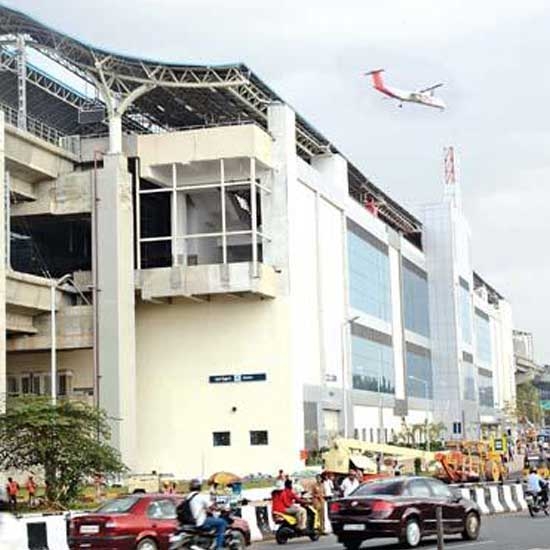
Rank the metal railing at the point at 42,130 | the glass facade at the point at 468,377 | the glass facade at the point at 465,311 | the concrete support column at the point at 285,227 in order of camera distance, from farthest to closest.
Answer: the glass facade at the point at 468,377 → the glass facade at the point at 465,311 → the concrete support column at the point at 285,227 → the metal railing at the point at 42,130

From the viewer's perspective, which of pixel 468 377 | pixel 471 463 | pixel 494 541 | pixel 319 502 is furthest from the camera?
pixel 468 377

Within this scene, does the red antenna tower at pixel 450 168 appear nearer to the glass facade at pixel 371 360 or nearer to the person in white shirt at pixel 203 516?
the glass facade at pixel 371 360

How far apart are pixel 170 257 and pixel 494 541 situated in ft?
141

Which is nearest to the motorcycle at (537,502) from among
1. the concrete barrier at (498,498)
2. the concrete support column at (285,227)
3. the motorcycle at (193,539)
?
the concrete barrier at (498,498)

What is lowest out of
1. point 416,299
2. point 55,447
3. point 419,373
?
point 55,447

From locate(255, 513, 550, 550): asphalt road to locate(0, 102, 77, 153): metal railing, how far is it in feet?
124

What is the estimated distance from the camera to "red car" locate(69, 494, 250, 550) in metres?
22.4

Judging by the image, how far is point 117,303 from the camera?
59750mm

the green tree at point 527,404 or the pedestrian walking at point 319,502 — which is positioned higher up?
the green tree at point 527,404

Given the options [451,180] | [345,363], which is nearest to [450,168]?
[451,180]

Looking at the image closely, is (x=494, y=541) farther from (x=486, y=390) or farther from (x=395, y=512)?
(x=486, y=390)

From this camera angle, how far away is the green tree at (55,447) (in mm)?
38656

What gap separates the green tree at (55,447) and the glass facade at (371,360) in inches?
1598

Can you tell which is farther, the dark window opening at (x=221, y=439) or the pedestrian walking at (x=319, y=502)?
the dark window opening at (x=221, y=439)
